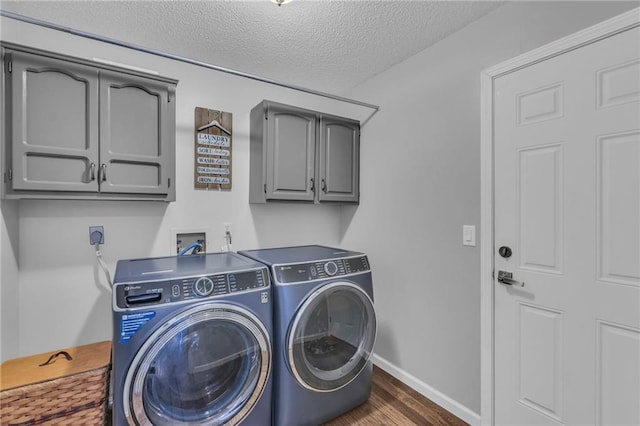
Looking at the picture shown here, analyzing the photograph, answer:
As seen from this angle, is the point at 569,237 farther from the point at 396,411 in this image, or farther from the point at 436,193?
the point at 396,411

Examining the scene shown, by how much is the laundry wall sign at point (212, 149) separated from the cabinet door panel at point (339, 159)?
0.76 metres

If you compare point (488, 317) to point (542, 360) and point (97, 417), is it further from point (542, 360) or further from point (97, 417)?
point (97, 417)

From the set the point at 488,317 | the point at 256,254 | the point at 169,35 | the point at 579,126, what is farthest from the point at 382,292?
the point at 169,35

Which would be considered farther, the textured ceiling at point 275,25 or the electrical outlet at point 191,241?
the electrical outlet at point 191,241

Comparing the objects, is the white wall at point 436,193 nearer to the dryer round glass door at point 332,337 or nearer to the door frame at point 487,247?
the door frame at point 487,247

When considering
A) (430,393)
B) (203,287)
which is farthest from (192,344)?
(430,393)

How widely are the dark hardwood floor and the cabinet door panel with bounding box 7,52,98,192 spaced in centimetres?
212

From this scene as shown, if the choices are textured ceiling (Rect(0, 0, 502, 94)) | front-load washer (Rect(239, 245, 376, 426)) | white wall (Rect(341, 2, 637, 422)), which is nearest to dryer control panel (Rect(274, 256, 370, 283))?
front-load washer (Rect(239, 245, 376, 426))

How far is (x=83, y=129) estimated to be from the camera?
5.51 ft

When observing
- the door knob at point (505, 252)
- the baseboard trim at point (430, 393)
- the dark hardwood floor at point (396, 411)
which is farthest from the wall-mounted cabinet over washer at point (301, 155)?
the dark hardwood floor at point (396, 411)

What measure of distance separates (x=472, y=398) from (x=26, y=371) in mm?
2442

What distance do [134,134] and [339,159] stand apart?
1.52m

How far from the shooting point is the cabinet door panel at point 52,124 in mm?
1523

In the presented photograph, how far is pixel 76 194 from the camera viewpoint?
65.9 inches
